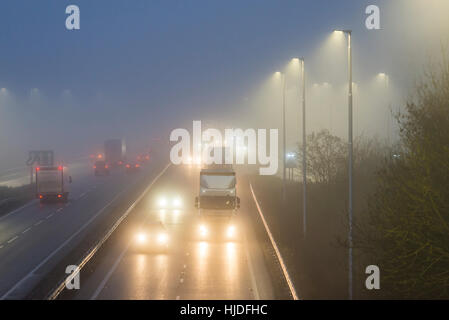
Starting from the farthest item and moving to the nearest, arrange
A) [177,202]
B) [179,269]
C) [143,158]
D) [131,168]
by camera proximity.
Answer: [143,158]
[131,168]
[177,202]
[179,269]

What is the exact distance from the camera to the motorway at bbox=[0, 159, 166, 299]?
30194mm

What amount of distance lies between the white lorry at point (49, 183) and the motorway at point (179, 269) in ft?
41.0

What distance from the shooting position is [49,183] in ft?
189

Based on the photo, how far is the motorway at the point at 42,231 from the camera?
30.2 m

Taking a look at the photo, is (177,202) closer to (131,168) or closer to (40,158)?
(40,158)

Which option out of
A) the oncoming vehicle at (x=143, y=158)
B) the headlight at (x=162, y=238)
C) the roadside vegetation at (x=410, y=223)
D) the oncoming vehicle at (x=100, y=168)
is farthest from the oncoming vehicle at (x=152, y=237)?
the oncoming vehicle at (x=143, y=158)

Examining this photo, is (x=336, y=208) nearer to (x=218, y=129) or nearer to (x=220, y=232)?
(x=220, y=232)

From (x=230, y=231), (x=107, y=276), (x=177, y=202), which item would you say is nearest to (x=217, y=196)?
(x=230, y=231)

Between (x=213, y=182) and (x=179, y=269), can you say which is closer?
(x=179, y=269)

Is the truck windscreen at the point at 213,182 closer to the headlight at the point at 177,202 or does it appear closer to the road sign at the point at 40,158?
the headlight at the point at 177,202

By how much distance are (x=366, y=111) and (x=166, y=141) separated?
216 feet

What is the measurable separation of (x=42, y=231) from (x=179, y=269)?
1477 cm

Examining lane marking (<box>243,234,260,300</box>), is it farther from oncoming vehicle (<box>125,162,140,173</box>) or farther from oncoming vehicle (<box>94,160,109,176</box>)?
oncoming vehicle (<box>125,162,140,173</box>)

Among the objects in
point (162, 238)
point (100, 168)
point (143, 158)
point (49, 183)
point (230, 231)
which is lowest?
point (230, 231)
